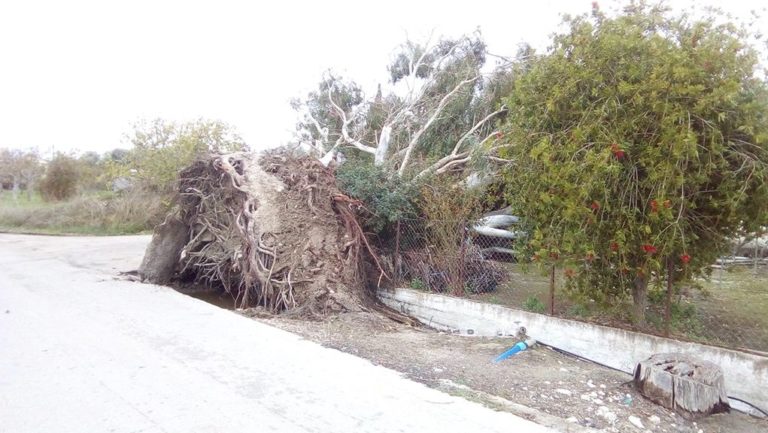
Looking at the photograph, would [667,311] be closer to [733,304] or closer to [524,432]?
[524,432]

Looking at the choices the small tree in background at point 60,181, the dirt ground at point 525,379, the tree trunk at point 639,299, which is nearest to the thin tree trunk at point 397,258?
the dirt ground at point 525,379

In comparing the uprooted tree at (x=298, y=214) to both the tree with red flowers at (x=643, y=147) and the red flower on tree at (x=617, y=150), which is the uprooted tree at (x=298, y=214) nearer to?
the tree with red flowers at (x=643, y=147)

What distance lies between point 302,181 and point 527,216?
501 centimetres

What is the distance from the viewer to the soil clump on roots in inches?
358

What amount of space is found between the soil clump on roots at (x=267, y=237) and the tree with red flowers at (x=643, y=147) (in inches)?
156

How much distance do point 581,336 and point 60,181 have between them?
114 ft

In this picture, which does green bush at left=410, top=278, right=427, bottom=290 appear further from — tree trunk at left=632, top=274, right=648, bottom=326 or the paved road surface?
tree trunk at left=632, top=274, right=648, bottom=326

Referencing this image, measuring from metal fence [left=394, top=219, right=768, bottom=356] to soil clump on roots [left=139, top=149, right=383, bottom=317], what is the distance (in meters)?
1.02

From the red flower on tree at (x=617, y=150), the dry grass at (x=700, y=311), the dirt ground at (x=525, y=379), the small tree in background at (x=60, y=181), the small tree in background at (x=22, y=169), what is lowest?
Answer: the dirt ground at (x=525, y=379)

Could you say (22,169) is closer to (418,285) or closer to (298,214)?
(298,214)

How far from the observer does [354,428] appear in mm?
3895

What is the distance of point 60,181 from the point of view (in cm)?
3256

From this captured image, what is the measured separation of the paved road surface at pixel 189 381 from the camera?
3959mm

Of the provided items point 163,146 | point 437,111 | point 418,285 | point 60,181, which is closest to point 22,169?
point 60,181
